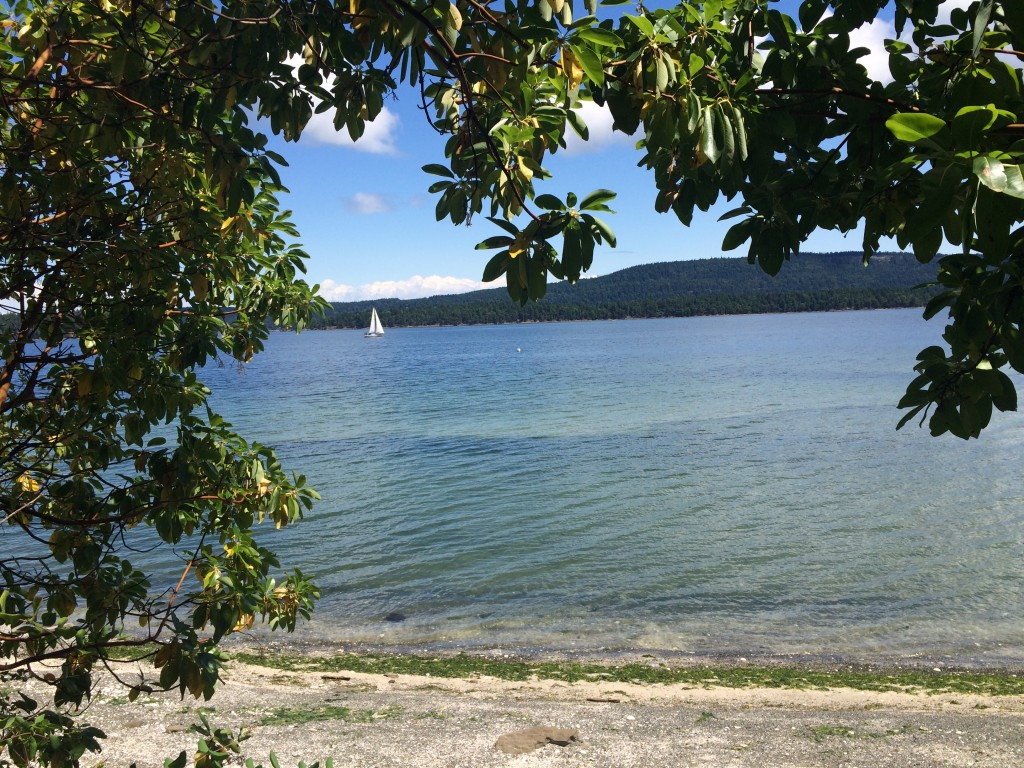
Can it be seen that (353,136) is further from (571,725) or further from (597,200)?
(571,725)

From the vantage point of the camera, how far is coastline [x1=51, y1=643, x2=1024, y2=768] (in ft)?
22.1

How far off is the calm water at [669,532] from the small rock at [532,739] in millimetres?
3792

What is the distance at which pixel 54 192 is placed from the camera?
3.16 m

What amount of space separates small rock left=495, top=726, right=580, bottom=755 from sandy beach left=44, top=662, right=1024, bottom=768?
0.02 m

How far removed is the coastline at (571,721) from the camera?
6730 millimetres

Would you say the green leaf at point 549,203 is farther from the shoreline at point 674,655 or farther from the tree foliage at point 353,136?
the shoreline at point 674,655

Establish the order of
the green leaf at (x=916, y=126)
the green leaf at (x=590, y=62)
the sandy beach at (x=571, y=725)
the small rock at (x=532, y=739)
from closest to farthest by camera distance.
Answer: the green leaf at (x=916, y=126) → the green leaf at (x=590, y=62) → the sandy beach at (x=571, y=725) → the small rock at (x=532, y=739)

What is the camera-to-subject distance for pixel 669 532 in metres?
16.1

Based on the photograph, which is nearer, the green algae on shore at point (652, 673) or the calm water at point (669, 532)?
the green algae on shore at point (652, 673)

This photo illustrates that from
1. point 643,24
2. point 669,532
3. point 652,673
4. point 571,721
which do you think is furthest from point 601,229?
point 669,532

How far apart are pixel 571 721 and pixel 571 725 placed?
0.12 metres

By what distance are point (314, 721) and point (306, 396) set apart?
143 ft

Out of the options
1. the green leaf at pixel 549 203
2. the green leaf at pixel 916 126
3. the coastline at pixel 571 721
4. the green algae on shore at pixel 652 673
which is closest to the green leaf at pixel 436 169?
the green leaf at pixel 549 203

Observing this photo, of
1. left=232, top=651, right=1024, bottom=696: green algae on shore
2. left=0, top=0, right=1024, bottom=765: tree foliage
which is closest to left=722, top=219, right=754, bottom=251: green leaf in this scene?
left=0, top=0, right=1024, bottom=765: tree foliage
